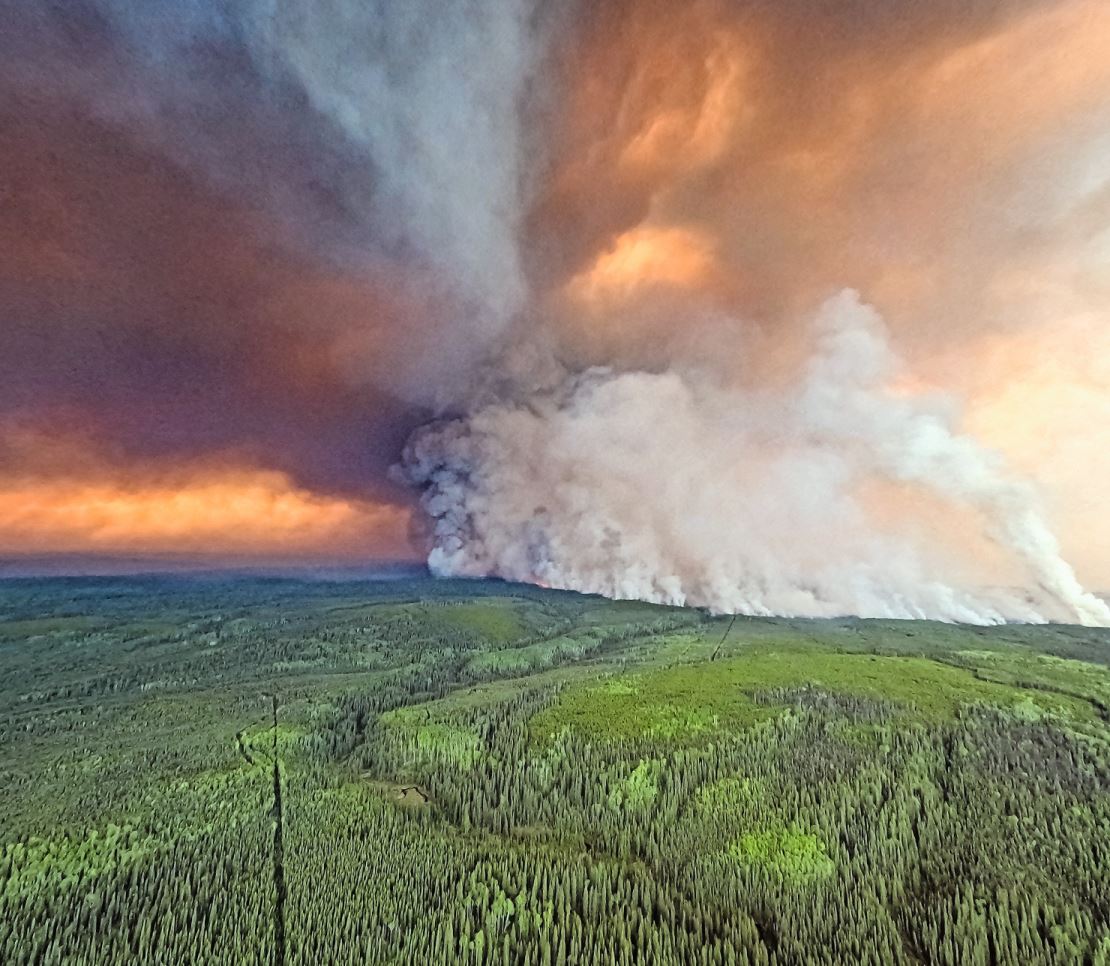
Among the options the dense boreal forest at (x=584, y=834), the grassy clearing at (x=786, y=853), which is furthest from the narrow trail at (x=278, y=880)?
the grassy clearing at (x=786, y=853)

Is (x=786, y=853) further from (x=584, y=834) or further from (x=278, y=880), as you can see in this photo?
(x=278, y=880)

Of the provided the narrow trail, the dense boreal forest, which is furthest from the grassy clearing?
the narrow trail

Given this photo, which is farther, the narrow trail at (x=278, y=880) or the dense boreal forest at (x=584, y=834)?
the dense boreal forest at (x=584, y=834)

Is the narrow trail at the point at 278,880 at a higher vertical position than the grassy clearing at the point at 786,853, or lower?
lower

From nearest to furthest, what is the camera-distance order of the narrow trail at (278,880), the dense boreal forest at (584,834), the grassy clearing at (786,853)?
the narrow trail at (278,880), the dense boreal forest at (584,834), the grassy clearing at (786,853)

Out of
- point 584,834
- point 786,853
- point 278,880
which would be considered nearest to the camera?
point 278,880

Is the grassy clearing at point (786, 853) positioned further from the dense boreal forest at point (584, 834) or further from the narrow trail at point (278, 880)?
the narrow trail at point (278, 880)

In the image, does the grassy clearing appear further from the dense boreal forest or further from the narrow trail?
the narrow trail

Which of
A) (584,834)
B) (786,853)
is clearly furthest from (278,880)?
(786,853)

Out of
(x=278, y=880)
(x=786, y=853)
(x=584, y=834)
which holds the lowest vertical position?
(x=584, y=834)
